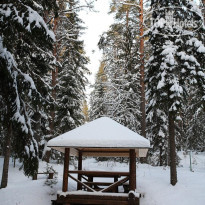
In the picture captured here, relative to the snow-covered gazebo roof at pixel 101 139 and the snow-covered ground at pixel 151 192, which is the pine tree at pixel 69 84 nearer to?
the snow-covered ground at pixel 151 192

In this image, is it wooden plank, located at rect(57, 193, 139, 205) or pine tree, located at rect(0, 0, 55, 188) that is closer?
pine tree, located at rect(0, 0, 55, 188)

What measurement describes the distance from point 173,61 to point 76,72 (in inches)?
425

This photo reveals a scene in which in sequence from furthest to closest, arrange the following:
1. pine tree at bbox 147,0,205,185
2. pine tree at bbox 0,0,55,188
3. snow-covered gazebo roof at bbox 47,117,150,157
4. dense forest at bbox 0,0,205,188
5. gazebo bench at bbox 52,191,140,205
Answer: pine tree at bbox 147,0,205,185, gazebo bench at bbox 52,191,140,205, snow-covered gazebo roof at bbox 47,117,150,157, dense forest at bbox 0,0,205,188, pine tree at bbox 0,0,55,188

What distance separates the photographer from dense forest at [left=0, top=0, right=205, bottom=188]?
21.0ft

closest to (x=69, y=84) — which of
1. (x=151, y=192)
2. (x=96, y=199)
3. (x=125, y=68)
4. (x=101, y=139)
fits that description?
(x=125, y=68)

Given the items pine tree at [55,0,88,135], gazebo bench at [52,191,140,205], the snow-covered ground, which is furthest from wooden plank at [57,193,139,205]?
pine tree at [55,0,88,135]

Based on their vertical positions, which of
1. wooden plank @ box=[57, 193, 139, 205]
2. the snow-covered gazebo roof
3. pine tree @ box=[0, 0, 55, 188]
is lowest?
wooden plank @ box=[57, 193, 139, 205]

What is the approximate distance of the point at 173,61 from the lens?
37.9ft

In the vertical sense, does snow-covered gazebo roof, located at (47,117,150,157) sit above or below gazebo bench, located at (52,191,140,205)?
above

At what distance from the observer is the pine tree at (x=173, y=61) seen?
38.3ft

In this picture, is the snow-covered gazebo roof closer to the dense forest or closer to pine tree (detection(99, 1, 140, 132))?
the dense forest

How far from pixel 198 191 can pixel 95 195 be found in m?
5.25

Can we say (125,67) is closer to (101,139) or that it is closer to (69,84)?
(69,84)

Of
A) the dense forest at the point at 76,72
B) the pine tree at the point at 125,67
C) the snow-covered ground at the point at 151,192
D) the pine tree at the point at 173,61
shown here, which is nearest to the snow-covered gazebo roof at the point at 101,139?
the dense forest at the point at 76,72
